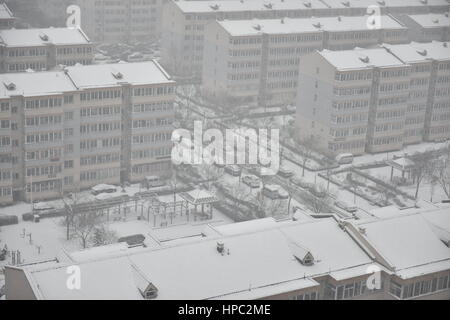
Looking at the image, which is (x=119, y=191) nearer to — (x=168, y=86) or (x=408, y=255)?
(x=168, y=86)

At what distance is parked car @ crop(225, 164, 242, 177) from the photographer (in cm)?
7088

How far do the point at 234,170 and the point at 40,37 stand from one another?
27.6m

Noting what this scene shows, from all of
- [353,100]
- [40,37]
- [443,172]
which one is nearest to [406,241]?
[443,172]

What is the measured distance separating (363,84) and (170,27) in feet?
114

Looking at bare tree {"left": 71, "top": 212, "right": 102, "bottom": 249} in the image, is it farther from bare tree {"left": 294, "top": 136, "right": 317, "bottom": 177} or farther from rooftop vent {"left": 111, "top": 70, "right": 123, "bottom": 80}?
bare tree {"left": 294, "top": 136, "right": 317, "bottom": 177}

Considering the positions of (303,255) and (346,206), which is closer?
(303,255)

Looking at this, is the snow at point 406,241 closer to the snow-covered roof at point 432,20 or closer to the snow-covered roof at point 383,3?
the snow-covered roof at point 432,20

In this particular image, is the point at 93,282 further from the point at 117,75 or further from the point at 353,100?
the point at 353,100

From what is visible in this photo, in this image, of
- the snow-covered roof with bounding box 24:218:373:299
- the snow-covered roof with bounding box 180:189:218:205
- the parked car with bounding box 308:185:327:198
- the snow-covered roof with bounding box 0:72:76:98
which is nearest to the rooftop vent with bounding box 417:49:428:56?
the parked car with bounding box 308:185:327:198

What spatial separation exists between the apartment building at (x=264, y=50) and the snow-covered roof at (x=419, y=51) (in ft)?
39.8

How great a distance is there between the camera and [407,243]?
4441 centimetres

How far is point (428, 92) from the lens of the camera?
84438 mm

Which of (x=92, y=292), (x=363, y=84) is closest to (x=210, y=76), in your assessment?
(x=363, y=84)

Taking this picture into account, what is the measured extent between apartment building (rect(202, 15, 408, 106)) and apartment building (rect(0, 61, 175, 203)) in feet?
71.3
